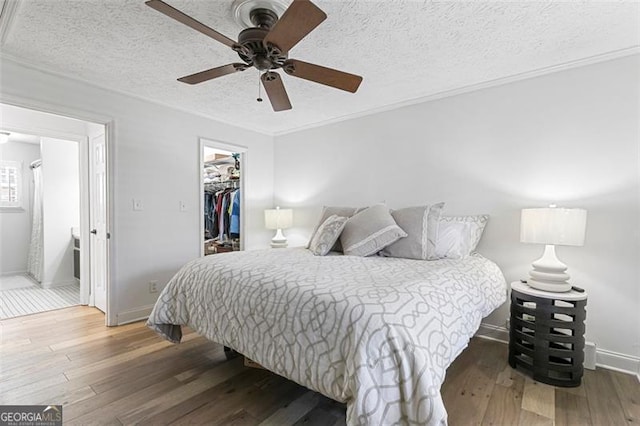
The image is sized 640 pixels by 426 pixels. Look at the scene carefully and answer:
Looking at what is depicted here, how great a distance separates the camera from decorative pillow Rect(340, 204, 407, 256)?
2438mm

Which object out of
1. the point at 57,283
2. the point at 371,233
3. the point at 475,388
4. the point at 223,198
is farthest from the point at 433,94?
the point at 57,283

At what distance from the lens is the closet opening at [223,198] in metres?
4.20

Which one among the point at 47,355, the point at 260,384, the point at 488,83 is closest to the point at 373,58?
the point at 488,83

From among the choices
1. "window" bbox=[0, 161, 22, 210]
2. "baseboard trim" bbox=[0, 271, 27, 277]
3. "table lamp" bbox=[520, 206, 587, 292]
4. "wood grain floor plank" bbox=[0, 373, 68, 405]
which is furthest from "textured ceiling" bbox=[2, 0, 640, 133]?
"baseboard trim" bbox=[0, 271, 27, 277]

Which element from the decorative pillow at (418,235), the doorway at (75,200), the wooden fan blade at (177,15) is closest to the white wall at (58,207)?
the doorway at (75,200)

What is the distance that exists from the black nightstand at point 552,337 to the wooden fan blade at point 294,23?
2.20 m

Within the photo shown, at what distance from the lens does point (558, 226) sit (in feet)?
6.61

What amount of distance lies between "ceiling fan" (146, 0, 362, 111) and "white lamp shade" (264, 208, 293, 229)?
2.12 m

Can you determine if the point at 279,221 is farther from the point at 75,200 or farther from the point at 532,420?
the point at 75,200

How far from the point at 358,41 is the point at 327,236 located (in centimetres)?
154

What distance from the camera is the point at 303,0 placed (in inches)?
47.1

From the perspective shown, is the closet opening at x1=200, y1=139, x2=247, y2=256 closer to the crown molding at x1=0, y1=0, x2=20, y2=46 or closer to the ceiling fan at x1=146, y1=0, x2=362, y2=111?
the crown molding at x1=0, y1=0, x2=20, y2=46

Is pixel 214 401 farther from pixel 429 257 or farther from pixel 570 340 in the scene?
pixel 570 340

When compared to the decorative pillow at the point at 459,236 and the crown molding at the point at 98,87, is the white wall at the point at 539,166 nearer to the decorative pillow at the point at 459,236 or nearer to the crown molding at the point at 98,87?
the decorative pillow at the point at 459,236
